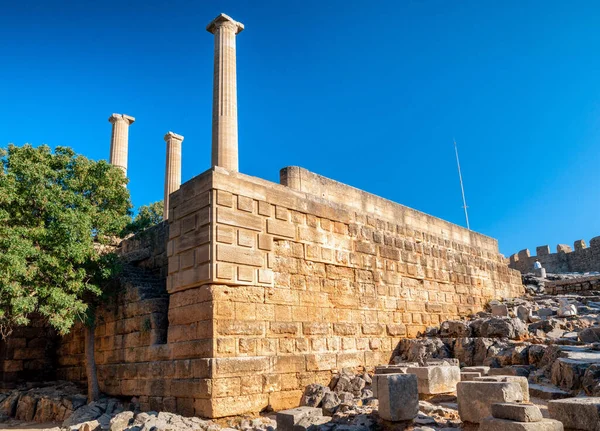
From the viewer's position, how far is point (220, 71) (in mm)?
15602

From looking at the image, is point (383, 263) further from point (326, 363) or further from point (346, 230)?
point (326, 363)

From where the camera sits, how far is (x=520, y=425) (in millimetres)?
4613

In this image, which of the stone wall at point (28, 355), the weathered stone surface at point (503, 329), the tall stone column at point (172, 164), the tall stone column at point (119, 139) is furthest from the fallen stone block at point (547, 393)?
the tall stone column at point (119, 139)

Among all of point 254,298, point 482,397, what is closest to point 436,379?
point 482,397

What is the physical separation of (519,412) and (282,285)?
4.52m

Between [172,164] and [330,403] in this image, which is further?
[172,164]

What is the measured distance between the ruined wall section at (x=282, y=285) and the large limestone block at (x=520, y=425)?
3740mm

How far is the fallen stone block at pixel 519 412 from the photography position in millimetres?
4711

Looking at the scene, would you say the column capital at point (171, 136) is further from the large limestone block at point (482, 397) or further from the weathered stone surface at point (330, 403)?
the large limestone block at point (482, 397)

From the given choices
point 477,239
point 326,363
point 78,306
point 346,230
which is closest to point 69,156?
point 78,306

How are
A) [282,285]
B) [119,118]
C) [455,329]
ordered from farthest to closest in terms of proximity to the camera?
[119,118] → [455,329] → [282,285]

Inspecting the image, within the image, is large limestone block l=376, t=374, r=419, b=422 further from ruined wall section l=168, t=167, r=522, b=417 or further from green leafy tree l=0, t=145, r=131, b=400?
green leafy tree l=0, t=145, r=131, b=400

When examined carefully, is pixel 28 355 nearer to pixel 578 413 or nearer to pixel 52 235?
pixel 52 235

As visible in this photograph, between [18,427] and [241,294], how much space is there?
5.14 metres
